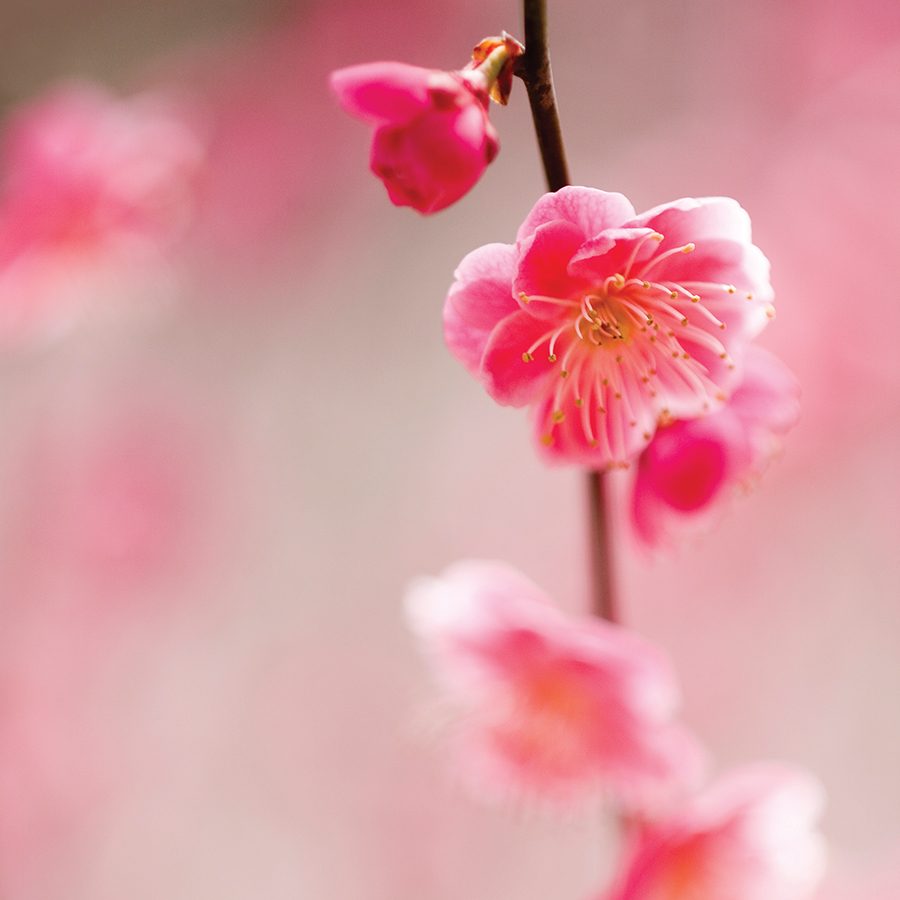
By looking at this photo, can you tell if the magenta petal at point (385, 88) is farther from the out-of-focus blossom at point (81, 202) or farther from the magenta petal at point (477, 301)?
the out-of-focus blossom at point (81, 202)

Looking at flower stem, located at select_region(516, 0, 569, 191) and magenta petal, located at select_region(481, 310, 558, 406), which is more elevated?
flower stem, located at select_region(516, 0, 569, 191)

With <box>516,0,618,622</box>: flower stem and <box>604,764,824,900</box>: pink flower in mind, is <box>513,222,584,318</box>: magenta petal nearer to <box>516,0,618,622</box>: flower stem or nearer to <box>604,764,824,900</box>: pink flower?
<box>516,0,618,622</box>: flower stem

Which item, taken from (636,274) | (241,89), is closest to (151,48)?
(241,89)

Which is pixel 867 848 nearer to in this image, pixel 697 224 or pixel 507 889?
pixel 507 889

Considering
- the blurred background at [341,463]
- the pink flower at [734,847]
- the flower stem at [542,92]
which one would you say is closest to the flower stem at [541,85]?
the flower stem at [542,92]

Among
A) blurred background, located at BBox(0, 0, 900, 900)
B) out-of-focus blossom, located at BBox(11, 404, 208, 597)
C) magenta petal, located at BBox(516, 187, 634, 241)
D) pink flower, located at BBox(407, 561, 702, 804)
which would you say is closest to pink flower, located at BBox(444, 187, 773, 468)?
magenta petal, located at BBox(516, 187, 634, 241)

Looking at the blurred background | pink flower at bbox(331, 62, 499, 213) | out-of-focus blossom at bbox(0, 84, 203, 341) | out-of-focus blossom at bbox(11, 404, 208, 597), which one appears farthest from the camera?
out-of-focus blossom at bbox(11, 404, 208, 597)
